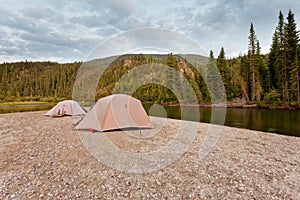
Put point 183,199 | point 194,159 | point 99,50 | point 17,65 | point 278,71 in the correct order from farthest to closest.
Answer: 1. point 17,65
2. point 278,71
3. point 99,50
4. point 194,159
5. point 183,199

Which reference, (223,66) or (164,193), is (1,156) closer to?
(164,193)

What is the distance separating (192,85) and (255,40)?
17328mm

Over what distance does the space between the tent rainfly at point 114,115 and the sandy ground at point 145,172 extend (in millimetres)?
2248

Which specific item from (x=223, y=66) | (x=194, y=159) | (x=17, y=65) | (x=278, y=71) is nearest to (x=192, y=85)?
(x=223, y=66)

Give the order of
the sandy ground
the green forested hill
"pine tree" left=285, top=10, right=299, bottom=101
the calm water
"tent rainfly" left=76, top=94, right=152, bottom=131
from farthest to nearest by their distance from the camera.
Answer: the green forested hill < "pine tree" left=285, top=10, right=299, bottom=101 < the calm water < "tent rainfly" left=76, top=94, right=152, bottom=131 < the sandy ground

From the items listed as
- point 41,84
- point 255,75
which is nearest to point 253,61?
point 255,75

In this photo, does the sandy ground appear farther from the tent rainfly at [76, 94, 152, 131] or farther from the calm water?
the calm water

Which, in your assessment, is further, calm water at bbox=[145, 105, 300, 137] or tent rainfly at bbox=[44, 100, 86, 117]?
tent rainfly at bbox=[44, 100, 86, 117]

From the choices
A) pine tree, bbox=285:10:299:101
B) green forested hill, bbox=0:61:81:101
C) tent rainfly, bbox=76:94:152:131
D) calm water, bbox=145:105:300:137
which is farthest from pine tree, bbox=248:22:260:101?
green forested hill, bbox=0:61:81:101

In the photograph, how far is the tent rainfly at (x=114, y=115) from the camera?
32.0ft

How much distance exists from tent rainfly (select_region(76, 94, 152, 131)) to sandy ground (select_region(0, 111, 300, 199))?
2248 mm

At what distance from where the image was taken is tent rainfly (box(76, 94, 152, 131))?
32.0ft

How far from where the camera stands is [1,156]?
20.6 feet

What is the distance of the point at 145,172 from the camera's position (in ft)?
16.3
